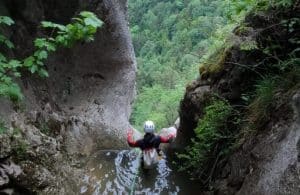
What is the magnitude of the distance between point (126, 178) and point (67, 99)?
8.07ft

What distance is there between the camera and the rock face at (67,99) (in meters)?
6.25

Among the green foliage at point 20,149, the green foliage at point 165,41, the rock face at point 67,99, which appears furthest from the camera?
the green foliage at point 165,41

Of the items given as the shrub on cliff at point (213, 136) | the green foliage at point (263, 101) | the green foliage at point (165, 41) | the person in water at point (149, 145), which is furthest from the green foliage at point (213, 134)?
the green foliage at point (165, 41)

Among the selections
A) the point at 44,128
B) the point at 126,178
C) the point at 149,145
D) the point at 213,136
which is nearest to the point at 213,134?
the point at 213,136

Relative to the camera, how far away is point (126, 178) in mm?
8016

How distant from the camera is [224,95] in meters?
6.81

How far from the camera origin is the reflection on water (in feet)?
23.8

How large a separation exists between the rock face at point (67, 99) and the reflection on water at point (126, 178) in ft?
1.06

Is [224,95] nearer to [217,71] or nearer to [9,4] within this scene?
[217,71]

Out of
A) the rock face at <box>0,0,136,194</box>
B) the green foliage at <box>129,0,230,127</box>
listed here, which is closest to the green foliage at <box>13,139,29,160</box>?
the rock face at <box>0,0,136,194</box>

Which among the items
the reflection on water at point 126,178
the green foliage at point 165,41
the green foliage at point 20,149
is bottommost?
the green foliage at point 165,41

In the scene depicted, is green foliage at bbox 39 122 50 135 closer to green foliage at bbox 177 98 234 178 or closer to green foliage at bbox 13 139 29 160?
green foliage at bbox 13 139 29 160

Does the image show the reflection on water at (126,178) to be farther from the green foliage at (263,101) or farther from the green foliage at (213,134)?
the green foliage at (263,101)

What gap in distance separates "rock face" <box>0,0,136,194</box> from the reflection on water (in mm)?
322
